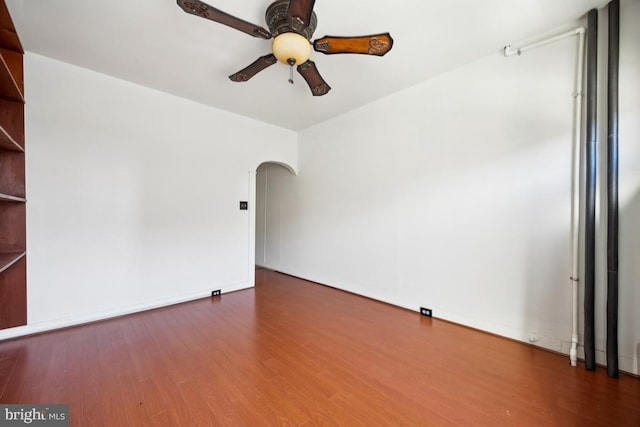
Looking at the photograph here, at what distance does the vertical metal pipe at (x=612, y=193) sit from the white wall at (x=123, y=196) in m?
4.19

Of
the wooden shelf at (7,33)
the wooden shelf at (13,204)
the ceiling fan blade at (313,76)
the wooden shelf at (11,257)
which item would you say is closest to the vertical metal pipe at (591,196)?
the ceiling fan blade at (313,76)

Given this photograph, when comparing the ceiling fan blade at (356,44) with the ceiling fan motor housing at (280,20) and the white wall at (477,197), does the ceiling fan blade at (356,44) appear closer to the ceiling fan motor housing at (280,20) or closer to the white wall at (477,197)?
the ceiling fan motor housing at (280,20)

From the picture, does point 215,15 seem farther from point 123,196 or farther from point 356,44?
point 123,196

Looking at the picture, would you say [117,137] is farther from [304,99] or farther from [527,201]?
[527,201]

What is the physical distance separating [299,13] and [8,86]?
2.48 metres

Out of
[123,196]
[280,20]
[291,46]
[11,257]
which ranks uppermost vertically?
[280,20]

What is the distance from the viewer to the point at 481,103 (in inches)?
105

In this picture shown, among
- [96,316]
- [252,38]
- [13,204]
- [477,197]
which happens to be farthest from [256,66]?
[96,316]

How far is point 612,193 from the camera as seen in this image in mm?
1923

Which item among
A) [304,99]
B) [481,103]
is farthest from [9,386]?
[481,103]

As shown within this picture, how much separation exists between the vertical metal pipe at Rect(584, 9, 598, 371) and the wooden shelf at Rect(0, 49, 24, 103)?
430cm

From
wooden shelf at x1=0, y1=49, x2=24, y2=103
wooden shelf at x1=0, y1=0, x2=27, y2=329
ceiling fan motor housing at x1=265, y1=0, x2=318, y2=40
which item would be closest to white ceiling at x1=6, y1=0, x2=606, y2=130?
ceiling fan motor housing at x1=265, y1=0, x2=318, y2=40

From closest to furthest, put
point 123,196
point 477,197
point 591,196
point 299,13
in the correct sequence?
point 299,13
point 591,196
point 477,197
point 123,196

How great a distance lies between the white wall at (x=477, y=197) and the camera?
220 centimetres
